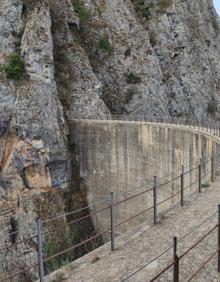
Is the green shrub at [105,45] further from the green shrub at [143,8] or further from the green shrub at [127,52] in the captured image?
the green shrub at [143,8]

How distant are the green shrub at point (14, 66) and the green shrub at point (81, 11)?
41.1 feet

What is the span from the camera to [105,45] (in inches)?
1844

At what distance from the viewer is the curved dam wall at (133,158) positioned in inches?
1052

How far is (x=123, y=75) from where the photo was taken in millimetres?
47188

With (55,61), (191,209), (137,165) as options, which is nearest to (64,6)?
(55,61)

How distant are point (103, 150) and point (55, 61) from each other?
1179 centimetres

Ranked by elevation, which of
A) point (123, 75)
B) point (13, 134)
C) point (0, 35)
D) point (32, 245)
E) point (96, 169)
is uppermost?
point (0, 35)

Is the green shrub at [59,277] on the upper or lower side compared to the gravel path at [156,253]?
A: lower

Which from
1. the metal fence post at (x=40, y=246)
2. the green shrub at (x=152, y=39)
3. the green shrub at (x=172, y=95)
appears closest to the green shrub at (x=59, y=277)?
the metal fence post at (x=40, y=246)

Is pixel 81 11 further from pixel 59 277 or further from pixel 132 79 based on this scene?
pixel 59 277

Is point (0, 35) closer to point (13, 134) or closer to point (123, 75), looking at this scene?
point (13, 134)

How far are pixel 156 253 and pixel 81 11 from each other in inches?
1593

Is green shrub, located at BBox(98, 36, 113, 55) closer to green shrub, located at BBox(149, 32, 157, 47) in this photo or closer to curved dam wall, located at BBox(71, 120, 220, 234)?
green shrub, located at BBox(149, 32, 157, 47)

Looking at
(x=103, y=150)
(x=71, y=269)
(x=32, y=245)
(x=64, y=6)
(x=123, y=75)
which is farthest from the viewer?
(x=123, y=75)
